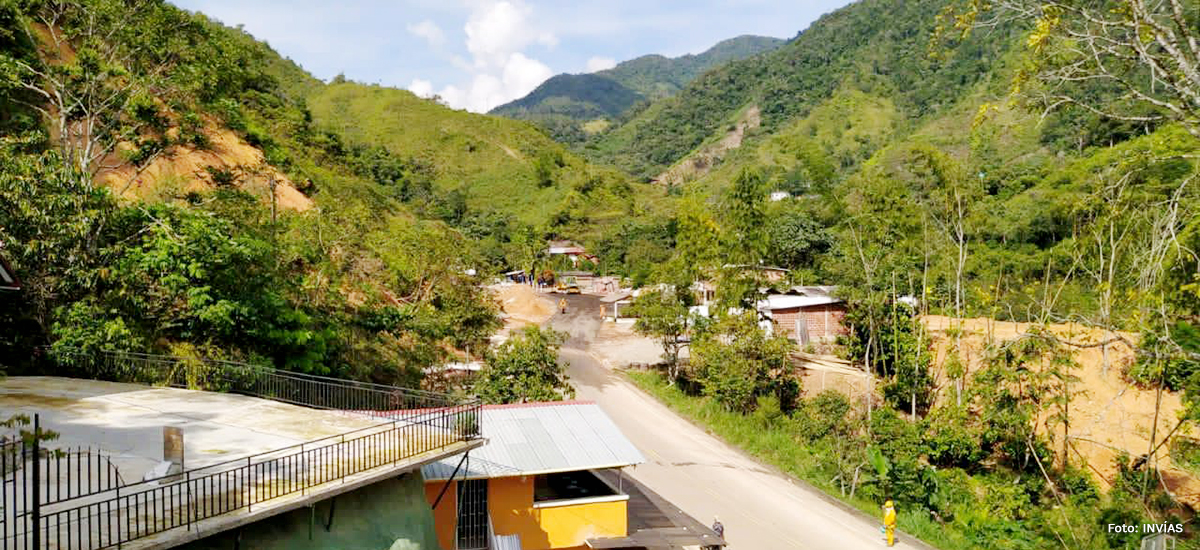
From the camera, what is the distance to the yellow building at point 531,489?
12.2 meters

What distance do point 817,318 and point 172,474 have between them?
99.9 feet

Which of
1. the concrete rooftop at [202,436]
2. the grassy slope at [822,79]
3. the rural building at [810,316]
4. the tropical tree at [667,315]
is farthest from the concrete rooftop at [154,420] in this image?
the grassy slope at [822,79]

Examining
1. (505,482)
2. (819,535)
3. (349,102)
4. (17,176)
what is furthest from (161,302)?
(349,102)

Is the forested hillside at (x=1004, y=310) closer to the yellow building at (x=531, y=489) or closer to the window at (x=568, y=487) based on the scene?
the yellow building at (x=531, y=489)

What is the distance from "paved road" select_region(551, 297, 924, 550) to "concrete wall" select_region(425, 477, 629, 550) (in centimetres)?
378

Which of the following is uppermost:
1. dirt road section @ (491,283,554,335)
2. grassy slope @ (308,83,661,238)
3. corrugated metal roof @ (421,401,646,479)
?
→ grassy slope @ (308,83,661,238)

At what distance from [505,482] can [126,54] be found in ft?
45.8

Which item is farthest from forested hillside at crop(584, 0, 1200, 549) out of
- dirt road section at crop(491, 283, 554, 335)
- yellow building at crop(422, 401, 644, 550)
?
dirt road section at crop(491, 283, 554, 335)

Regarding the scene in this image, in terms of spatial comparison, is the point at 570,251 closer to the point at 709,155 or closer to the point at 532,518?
the point at 532,518

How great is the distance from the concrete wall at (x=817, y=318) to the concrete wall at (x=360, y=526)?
26.9 metres

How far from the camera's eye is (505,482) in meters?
12.8

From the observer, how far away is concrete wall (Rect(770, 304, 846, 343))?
3422 centimetres

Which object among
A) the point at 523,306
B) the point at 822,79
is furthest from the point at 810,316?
the point at 822,79

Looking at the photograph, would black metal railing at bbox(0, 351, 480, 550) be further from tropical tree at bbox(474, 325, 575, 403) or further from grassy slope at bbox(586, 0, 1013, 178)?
grassy slope at bbox(586, 0, 1013, 178)
